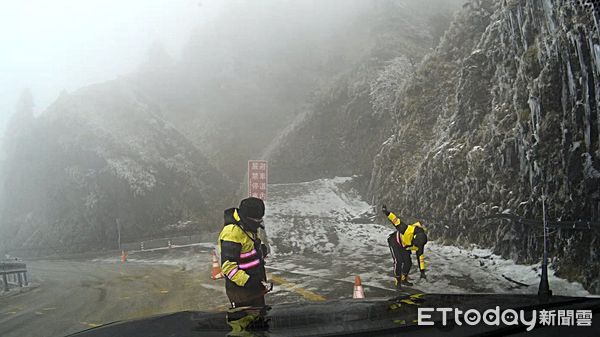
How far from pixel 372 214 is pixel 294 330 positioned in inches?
265

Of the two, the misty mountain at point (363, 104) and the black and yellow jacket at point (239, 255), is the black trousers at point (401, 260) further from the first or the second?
the black and yellow jacket at point (239, 255)

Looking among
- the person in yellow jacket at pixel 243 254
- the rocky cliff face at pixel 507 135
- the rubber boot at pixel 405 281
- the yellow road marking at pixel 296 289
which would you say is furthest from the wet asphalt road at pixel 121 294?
the rocky cliff face at pixel 507 135

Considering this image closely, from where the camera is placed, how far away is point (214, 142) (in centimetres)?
1102

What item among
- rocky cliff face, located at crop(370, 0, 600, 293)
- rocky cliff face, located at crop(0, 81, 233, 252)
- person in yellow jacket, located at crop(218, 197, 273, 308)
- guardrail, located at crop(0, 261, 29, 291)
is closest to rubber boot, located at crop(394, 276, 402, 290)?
rocky cliff face, located at crop(370, 0, 600, 293)

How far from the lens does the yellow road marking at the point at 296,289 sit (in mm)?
6214

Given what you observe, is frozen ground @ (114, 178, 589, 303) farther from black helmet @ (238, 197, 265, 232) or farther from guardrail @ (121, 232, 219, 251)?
black helmet @ (238, 197, 265, 232)

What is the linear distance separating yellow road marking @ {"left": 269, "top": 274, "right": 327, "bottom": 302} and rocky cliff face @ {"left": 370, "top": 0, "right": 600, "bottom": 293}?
257 centimetres

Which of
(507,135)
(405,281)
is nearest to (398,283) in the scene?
(405,281)

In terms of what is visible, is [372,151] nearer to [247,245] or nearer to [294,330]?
[247,245]

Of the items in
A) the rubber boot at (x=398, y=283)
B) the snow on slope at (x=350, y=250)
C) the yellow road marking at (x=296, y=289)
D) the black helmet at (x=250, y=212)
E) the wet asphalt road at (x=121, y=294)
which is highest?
the black helmet at (x=250, y=212)

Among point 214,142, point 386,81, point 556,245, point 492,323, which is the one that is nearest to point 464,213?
point 556,245

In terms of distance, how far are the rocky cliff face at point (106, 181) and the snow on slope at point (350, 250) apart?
1957 millimetres

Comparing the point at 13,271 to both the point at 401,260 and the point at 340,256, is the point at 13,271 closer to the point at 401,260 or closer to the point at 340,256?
the point at 340,256

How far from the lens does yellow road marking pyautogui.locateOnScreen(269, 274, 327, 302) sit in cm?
621
